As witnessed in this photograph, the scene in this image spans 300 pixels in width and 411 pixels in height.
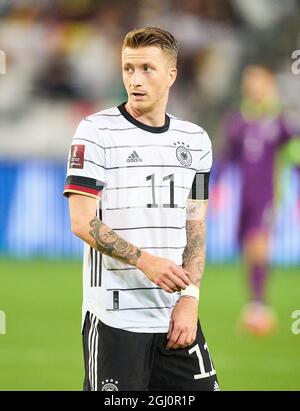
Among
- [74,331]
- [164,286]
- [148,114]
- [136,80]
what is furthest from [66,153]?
[164,286]

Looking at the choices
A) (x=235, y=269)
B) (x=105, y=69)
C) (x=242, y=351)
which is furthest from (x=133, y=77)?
(x=105, y=69)

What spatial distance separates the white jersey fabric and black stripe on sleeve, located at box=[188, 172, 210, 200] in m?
0.15

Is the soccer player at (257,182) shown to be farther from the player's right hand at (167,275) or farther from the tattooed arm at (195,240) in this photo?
the player's right hand at (167,275)

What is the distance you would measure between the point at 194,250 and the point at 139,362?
1.57 ft

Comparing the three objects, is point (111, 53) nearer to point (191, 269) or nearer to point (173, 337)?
point (191, 269)

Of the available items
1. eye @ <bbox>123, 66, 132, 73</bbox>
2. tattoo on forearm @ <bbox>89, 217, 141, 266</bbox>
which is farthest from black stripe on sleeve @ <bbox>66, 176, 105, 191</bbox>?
eye @ <bbox>123, 66, 132, 73</bbox>

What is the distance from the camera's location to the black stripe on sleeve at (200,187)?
4.10 metres

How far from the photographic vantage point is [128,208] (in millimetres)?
3867

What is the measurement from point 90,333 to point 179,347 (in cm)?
31

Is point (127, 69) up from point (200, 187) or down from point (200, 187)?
up

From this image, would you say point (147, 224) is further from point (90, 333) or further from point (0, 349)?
point (0, 349)

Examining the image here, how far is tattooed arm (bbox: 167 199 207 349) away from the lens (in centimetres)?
389

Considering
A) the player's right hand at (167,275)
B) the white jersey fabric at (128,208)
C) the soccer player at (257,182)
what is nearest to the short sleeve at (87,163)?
the white jersey fabric at (128,208)
